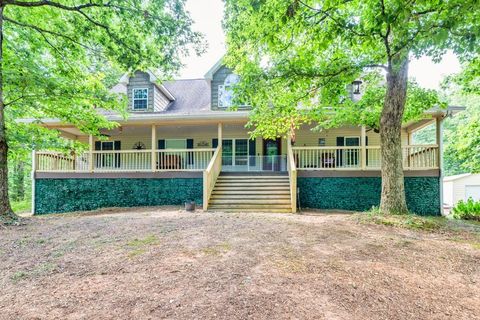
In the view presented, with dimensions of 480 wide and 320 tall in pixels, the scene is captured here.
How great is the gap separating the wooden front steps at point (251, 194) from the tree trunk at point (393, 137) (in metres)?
3.01

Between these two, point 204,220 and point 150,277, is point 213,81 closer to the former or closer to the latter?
point 204,220

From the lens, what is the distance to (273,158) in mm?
12203

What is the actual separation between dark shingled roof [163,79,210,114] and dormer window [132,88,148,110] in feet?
3.59

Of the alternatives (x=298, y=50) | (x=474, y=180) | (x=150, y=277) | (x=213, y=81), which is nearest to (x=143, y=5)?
(x=298, y=50)

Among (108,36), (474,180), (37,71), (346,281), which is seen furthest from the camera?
(474,180)

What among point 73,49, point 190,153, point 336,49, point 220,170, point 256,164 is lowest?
point 220,170

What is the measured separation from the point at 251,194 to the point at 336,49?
5.37 metres

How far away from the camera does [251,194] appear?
9672mm

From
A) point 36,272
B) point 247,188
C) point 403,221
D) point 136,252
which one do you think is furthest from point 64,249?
point 403,221

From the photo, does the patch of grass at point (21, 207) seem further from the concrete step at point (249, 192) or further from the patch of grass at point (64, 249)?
the patch of grass at point (64, 249)

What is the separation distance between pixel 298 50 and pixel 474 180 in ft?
73.3

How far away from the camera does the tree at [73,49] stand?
727cm

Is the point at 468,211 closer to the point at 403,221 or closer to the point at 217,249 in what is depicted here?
the point at 403,221

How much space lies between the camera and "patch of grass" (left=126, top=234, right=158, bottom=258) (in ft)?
13.4
